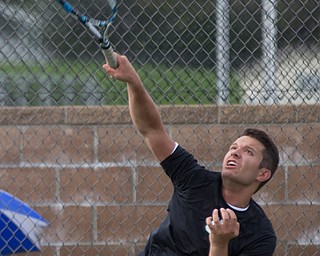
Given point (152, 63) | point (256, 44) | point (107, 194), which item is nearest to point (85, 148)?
point (107, 194)

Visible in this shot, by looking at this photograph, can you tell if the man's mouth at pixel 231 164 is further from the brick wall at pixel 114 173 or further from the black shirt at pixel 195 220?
the brick wall at pixel 114 173

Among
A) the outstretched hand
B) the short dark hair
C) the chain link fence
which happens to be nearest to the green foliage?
the chain link fence

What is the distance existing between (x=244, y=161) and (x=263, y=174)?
13 centimetres

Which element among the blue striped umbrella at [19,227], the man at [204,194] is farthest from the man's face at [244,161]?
the blue striped umbrella at [19,227]

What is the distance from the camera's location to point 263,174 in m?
4.17

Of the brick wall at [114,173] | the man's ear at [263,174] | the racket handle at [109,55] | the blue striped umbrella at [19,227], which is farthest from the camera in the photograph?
the brick wall at [114,173]

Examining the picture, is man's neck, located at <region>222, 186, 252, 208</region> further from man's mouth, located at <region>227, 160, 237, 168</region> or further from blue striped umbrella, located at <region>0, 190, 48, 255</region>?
blue striped umbrella, located at <region>0, 190, 48, 255</region>

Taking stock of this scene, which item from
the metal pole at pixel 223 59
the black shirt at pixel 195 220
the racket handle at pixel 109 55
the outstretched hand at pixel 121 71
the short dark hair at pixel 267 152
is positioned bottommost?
the black shirt at pixel 195 220

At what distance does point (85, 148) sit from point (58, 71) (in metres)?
0.48

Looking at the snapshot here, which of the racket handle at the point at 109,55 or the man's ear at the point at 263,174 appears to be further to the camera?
the man's ear at the point at 263,174

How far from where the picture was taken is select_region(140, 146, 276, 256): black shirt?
4.00m

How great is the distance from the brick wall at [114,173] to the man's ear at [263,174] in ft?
3.76

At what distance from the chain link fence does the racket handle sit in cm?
169

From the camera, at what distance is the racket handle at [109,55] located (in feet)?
10.9
